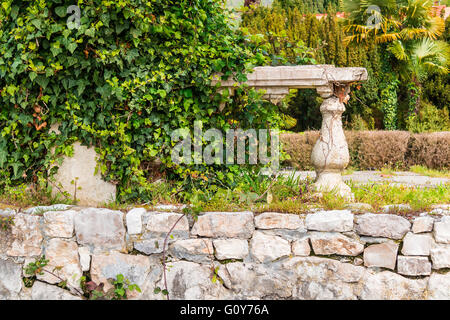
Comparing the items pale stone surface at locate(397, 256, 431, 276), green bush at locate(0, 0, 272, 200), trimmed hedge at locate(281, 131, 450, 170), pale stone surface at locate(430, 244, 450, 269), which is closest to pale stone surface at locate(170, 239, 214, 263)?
green bush at locate(0, 0, 272, 200)

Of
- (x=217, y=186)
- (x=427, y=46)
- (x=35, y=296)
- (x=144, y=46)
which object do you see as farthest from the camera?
(x=427, y=46)

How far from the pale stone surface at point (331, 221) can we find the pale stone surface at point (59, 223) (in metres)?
1.59

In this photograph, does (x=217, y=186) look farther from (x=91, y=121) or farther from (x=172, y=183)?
(x=91, y=121)

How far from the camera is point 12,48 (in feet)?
9.42

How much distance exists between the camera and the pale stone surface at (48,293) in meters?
2.77

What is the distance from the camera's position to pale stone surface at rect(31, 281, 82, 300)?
277cm

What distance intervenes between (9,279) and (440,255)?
291 centimetres

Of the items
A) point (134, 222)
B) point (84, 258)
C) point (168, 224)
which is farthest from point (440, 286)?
point (84, 258)

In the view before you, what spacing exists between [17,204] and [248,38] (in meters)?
2.17

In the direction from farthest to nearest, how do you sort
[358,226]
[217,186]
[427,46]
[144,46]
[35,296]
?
1. [427,46]
2. [217,186]
3. [144,46]
4. [35,296]
5. [358,226]

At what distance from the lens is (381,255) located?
260cm

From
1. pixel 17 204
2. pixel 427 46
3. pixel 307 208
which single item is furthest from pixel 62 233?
pixel 427 46

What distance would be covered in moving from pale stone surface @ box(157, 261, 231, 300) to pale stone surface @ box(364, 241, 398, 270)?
946mm

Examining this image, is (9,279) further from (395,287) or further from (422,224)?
(422,224)
